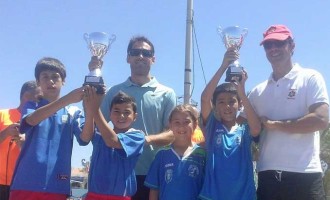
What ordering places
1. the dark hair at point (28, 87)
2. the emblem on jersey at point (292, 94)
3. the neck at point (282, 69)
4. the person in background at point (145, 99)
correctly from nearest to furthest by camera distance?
the emblem on jersey at point (292, 94) < the neck at point (282, 69) < the person in background at point (145, 99) < the dark hair at point (28, 87)

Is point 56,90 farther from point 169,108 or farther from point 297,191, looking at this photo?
point 297,191

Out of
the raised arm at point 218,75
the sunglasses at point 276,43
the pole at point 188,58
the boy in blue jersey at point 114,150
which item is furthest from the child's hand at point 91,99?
the pole at point 188,58

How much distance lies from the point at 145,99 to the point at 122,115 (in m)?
0.60

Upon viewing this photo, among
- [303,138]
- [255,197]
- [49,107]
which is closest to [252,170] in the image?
[255,197]

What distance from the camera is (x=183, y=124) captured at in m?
4.74

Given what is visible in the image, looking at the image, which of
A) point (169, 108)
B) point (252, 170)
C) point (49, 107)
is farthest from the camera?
point (169, 108)

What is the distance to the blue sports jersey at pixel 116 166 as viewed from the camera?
4.35 metres

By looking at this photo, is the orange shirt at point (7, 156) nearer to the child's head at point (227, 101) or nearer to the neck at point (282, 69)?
the child's head at point (227, 101)

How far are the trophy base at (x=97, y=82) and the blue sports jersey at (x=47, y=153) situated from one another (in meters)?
0.62

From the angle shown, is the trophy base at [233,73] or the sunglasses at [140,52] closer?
the trophy base at [233,73]

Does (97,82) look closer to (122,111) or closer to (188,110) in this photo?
(122,111)

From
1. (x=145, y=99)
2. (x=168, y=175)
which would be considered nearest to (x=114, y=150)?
(x=168, y=175)

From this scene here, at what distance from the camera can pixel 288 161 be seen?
4.39 meters

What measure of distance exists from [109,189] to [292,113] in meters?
1.94
